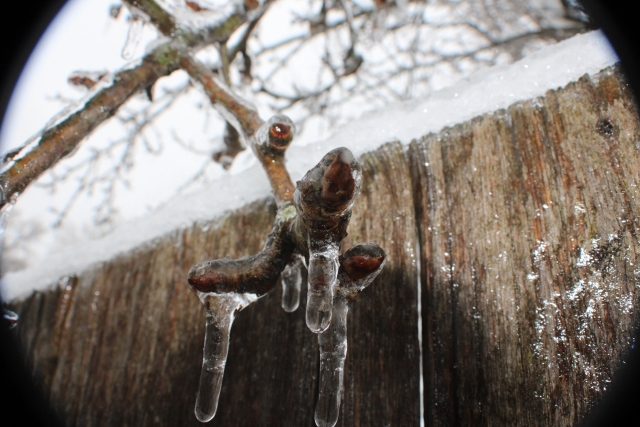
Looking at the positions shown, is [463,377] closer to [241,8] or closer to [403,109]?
[403,109]

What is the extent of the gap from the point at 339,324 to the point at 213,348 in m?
0.28

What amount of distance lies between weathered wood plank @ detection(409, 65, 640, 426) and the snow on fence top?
7cm

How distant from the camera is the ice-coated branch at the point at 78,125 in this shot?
1.03 meters

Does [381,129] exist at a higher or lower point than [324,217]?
higher

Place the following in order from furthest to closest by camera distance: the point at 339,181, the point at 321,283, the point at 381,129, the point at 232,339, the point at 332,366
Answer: the point at 381,129 < the point at 232,339 < the point at 332,366 < the point at 321,283 < the point at 339,181

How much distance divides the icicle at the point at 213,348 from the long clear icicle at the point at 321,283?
0.71ft

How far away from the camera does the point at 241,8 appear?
1831 millimetres

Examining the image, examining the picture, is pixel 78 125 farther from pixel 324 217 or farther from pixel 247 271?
pixel 324 217

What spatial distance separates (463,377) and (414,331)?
0.16 meters

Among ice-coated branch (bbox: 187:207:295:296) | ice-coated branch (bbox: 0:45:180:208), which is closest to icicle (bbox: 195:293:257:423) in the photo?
ice-coated branch (bbox: 187:207:295:296)

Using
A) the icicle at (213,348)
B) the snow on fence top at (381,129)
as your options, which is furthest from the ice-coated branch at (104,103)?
the icicle at (213,348)

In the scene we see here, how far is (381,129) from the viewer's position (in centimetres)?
129

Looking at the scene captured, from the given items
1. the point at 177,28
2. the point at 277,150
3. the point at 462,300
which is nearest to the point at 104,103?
the point at 177,28

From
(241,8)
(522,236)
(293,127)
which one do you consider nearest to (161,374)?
(293,127)
